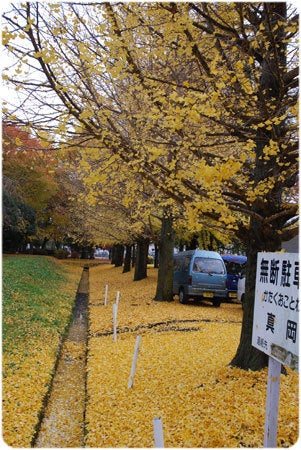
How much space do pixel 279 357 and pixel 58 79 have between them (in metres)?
4.22

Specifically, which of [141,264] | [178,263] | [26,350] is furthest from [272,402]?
[141,264]

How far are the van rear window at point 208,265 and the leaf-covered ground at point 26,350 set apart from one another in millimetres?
4540

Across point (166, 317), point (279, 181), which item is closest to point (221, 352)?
point (279, 181)

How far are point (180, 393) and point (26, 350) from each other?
11.2ft

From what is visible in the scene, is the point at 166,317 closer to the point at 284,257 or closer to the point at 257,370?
the point at 257,370

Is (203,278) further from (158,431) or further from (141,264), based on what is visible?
(158,431)

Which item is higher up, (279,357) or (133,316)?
(279,357)

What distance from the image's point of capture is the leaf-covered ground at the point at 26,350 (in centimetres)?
511

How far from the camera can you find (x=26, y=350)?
7703mm

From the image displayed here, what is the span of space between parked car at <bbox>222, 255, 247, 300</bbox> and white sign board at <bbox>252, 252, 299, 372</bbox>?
1116cm

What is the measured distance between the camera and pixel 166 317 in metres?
11.5

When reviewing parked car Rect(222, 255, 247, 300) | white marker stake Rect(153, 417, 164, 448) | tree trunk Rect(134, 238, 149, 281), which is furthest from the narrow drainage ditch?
tree trunk Rect(134, 238, 149, 281)

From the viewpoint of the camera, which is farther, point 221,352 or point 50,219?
point 50,219

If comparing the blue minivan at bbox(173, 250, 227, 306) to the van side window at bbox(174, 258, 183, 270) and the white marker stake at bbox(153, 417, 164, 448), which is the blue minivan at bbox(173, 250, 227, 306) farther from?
the white marker stake at bbox(153, 417, 164, 448)
